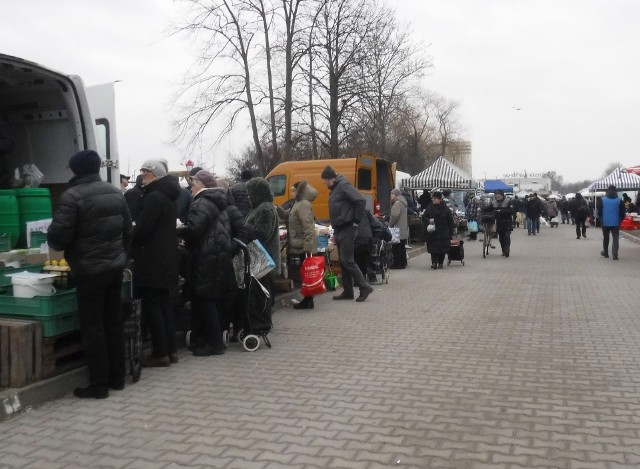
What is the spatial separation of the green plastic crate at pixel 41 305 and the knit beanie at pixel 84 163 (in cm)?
99

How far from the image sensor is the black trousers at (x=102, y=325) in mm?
5559

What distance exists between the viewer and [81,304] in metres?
5.60

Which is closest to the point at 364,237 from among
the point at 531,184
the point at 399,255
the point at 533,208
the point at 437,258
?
the point at 399,255

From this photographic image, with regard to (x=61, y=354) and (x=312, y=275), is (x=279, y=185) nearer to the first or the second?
(x=312, y=275)

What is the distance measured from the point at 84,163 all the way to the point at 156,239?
1055mm

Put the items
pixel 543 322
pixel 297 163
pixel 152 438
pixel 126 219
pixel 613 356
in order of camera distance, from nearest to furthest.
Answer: pixel 152 438 → pixel 126 219 → pixel 613 356 → pixel 543 322 → pixel 297 163

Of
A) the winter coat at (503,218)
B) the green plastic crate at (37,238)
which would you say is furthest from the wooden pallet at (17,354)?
the winter coat at (503,218)

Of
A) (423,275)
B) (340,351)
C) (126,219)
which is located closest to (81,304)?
(126,219)

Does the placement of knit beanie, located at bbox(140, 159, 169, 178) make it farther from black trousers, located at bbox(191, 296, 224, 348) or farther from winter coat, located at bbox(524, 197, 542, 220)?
winter coat, located at bbox(524, 197, 542, 220)

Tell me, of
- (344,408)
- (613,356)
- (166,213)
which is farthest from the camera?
(613,356)

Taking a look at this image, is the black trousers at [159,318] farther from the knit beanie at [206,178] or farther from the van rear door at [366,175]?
the van rear door at [366,175]

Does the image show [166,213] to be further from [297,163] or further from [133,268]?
[297,163]

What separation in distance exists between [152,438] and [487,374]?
10.2ft

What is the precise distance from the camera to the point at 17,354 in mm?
5508
